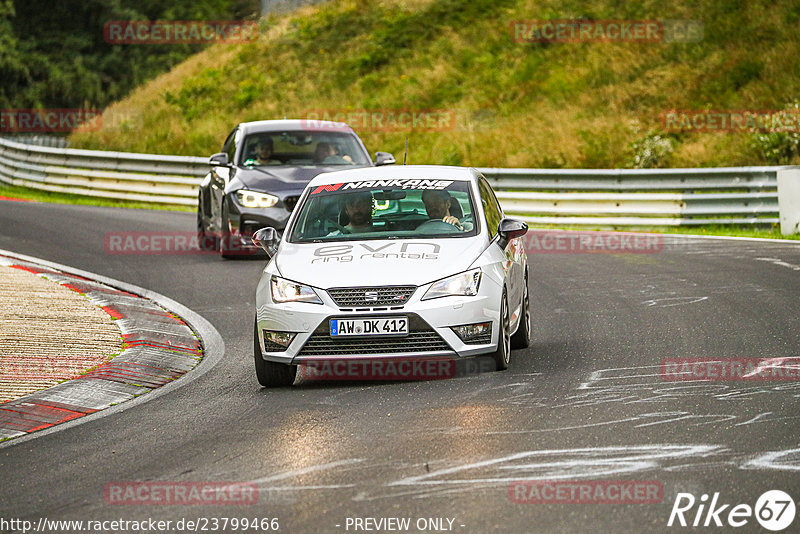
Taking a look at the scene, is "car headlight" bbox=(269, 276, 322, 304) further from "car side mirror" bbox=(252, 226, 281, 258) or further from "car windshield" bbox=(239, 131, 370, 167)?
"car windshield" bbox=(239, 131, 370, 167)

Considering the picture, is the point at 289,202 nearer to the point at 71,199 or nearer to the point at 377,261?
the point at 377,261

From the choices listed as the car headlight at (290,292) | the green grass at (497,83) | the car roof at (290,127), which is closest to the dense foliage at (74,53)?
the green grass at (497,83)

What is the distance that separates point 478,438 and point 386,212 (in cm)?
333

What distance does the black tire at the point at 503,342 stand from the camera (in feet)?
28.9

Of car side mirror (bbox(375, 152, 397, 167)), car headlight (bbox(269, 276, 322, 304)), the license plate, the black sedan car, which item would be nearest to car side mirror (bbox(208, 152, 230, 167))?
the black sedan car

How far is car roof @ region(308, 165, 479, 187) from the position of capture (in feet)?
33.2

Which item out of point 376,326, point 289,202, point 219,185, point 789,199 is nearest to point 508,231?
point 376,326

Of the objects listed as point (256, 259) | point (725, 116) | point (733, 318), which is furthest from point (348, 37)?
point (733, 318)

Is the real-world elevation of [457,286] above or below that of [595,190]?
above

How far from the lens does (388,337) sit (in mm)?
8453

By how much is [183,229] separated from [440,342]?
13196mm

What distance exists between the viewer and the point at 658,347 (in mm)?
9906

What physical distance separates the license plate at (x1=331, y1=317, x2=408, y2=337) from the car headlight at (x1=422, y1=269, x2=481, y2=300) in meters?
0.27

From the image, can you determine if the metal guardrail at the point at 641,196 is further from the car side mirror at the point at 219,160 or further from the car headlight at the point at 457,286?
the car headlight at the point at 457,286
